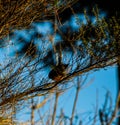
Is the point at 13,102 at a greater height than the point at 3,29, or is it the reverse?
the point at 3,29

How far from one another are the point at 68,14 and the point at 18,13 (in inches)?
117

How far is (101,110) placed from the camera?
6.18 meters

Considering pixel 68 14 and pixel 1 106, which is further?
pixel 68 14

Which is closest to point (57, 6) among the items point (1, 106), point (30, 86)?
point (30, 86)

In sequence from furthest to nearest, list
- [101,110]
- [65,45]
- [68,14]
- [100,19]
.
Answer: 1. [68,14]
2. [101,110]
3. [65,45]
4. [100,19]

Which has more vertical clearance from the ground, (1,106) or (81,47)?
(81,47)

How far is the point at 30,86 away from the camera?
433cm

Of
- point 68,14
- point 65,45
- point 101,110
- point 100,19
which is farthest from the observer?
point 68,14

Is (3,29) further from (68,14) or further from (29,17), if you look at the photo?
(68,14)

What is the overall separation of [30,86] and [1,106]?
1.15ft

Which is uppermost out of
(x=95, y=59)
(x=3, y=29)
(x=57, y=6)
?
(x=57, y=6)

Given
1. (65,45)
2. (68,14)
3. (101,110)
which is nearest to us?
(65,45)

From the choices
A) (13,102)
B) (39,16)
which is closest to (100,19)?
(39,16)

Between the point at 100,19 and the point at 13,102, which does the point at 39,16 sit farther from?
the point at 13,102
